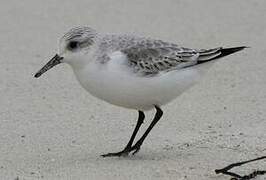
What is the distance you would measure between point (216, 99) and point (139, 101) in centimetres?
183

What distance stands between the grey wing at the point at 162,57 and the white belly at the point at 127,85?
2.7 inches

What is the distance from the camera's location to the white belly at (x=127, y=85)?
5965 millimetres

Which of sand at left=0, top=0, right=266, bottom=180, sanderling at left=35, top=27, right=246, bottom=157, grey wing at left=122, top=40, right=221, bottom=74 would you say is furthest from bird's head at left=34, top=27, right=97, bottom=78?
sand at left=0, top=0, right=266, bottom=180

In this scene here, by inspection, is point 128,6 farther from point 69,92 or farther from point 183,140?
point 183,140

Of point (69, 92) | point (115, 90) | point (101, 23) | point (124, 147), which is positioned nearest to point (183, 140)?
point (124, 147)

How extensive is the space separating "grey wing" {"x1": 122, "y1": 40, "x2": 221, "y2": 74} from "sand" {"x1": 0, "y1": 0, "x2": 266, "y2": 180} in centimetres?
66

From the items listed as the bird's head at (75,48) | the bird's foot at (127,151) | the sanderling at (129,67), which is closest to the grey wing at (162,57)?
the sanderling at (129,67)

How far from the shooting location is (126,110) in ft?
24.8

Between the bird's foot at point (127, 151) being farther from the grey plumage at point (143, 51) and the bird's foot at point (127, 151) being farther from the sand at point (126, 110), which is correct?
the grey plumage at point (143, 51)

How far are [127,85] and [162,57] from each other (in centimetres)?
49

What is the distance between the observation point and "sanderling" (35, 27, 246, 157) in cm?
599

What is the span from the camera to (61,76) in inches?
329

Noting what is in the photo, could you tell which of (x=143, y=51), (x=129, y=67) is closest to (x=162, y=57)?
(x=143, y=51)

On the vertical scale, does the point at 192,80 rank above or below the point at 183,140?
above
